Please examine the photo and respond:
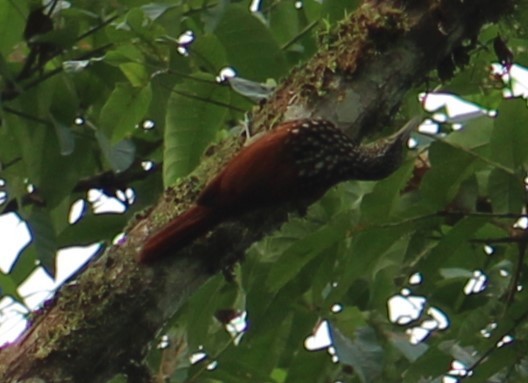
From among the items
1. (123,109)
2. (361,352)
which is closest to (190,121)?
(123,109)

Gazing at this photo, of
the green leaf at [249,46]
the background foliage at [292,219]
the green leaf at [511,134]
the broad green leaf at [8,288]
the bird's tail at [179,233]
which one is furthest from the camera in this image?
the broad green leaf at [8,288]

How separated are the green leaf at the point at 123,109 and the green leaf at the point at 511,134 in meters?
0.66

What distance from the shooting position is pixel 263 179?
195 cm

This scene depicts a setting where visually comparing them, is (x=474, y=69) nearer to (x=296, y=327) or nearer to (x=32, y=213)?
(x=296, y=327)

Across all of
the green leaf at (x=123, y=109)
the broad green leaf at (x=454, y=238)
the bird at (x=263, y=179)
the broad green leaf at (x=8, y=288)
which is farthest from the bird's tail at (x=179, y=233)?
the broad green leaf at (x=8, y=288)

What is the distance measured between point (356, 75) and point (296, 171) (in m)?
0.23

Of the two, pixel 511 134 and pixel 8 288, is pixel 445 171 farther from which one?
pixel 8 288

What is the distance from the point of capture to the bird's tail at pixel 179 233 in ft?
6.30

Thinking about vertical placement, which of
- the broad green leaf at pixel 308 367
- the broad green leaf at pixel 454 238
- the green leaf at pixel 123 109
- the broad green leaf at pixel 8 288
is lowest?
the broad green leaf at pixel 308 367

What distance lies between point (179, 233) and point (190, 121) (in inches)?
17.7

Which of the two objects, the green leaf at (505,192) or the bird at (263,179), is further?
the green leaf at (505,192)

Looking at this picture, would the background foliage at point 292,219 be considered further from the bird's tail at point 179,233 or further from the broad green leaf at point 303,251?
the bird's tail at point 179,233

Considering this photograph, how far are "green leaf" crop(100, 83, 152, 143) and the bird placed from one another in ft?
1.35

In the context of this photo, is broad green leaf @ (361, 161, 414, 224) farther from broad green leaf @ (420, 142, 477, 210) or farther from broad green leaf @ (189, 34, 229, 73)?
broad green leaf @ (189, 34, 229, 73)
